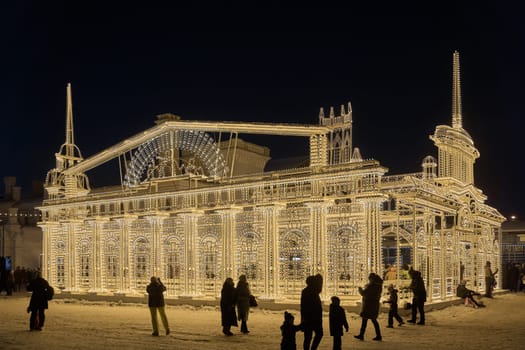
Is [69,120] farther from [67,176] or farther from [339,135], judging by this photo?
[339,135]

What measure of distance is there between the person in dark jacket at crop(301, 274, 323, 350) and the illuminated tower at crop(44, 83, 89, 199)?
2026 cm

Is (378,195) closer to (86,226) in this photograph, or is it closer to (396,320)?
(396,320)

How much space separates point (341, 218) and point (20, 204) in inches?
1380

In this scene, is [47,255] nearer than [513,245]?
Yes

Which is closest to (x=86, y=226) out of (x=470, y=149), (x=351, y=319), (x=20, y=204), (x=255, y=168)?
(x=255, y=168)

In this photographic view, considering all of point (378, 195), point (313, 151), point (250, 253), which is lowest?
point (250, 253)

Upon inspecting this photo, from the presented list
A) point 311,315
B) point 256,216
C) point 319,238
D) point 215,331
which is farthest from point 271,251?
point 311,315

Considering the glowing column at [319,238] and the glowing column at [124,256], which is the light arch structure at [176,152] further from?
the glowing column at [319,238]

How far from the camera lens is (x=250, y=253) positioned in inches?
901

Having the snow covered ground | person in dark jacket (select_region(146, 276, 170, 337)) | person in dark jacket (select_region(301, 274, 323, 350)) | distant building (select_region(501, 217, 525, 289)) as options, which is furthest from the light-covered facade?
distant building (select_region(501, 217, 525, 289))

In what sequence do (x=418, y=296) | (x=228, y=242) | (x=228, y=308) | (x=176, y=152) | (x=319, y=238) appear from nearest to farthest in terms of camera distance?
1. (x=228, y=308)
2. (x=418, y=296)
3. (x=319, y=238)
4. (x=228, y=242)
5. (x=176, y=152)

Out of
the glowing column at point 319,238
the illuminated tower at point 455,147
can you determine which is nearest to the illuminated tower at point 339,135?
the glowing column at point 319,238

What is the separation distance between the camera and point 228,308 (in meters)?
15.4

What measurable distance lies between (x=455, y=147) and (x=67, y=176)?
16.1 meters
